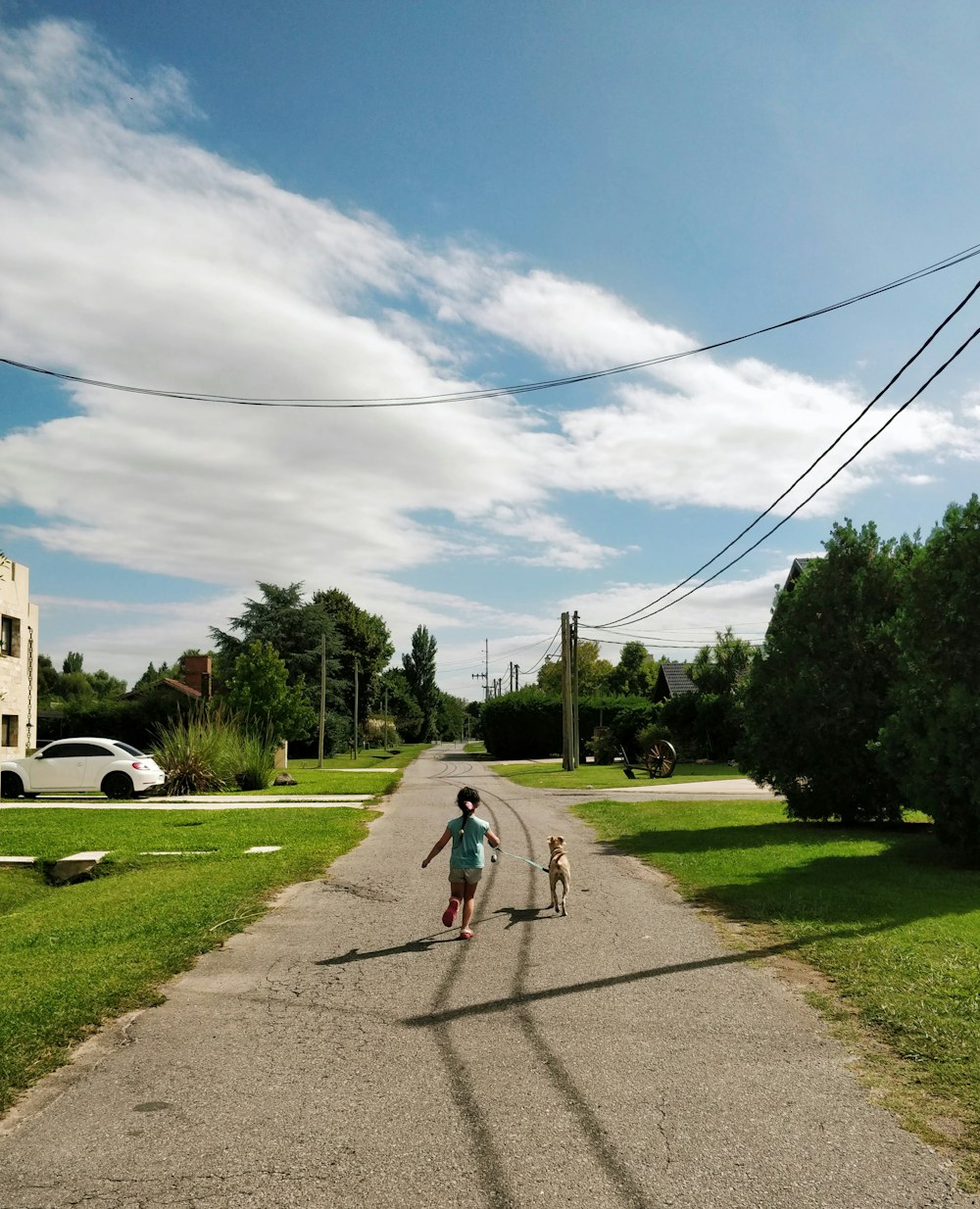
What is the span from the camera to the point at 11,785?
28.0m

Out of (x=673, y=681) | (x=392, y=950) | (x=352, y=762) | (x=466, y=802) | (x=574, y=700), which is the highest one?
(x=673, y=681)

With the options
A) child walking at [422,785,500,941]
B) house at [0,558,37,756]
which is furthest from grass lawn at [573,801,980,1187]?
house at [0,558,37,756]

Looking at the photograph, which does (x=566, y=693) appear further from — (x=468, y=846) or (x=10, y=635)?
(x=468, y=846)

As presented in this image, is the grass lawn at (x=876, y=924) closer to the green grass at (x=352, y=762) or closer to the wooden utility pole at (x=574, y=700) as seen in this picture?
the wooden utility pole at (x=574, y=700)

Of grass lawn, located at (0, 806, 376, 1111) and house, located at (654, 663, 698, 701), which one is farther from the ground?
house, located at (654, 663, 698, 701)

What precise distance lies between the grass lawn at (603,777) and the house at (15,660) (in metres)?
19.7

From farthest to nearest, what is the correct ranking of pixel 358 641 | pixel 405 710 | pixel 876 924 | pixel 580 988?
1. pixel 405 710
2. pixel 358 641
3. pixel 876 924
4. pixel 580 988

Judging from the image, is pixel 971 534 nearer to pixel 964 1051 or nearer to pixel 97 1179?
pixel 964 1051

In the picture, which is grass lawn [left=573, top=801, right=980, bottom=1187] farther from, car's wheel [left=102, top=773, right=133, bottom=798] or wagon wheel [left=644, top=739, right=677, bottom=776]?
wagon wheel [left=644, top=739, right=677, bottom=776]

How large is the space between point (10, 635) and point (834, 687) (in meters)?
34.7

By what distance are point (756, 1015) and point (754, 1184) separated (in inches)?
95.3

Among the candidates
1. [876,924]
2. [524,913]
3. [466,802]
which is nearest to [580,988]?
[466,802]

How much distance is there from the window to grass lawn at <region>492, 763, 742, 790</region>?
20456mm

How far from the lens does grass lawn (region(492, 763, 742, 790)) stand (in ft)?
103
